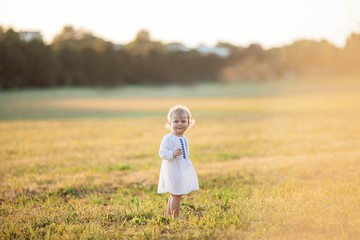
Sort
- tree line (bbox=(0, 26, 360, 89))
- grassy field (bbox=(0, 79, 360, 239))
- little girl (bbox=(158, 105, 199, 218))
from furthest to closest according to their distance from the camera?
1. tree line (bbox=(0, 26, 360, 89))
2. little girl (bbox=(158, 105, 199, 218))
3. grassy field (bbox=(0, 79, 360, 239))

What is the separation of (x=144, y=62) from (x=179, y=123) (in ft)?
233

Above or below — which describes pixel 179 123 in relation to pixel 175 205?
above

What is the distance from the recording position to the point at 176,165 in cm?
599

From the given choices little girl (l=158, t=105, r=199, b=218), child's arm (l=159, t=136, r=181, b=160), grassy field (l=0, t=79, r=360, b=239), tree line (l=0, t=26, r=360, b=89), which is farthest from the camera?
tree line (l=0, t=26, r=360, b=89)

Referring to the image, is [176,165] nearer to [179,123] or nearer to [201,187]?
[179,123]

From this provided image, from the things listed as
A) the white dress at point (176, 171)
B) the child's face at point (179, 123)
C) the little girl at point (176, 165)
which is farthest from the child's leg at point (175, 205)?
the child's face at point (179, 123)

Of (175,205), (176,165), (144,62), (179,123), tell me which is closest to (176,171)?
(176,165)

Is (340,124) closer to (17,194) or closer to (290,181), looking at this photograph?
(290,181)

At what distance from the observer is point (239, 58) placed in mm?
82688

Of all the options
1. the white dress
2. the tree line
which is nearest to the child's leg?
the white dress

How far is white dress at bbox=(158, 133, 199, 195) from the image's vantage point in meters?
5.92

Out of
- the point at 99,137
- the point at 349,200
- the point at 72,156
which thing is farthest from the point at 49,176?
the point at 99,137

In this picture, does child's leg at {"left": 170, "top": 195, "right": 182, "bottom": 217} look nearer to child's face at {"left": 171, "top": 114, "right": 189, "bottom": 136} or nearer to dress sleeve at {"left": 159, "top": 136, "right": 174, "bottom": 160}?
dress sleeve at {"left": 159, "top": 136, "right": 174, "bottom": 160}

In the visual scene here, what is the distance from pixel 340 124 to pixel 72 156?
1216cm
